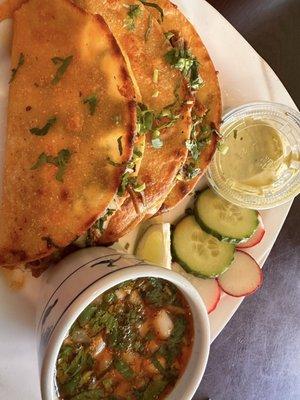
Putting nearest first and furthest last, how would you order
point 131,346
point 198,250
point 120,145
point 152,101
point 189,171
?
point 120,145 < point 131,346 < point 152,101 < point 189,171 < point 198,250

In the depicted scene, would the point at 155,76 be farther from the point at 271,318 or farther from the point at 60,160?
the point at 271,318

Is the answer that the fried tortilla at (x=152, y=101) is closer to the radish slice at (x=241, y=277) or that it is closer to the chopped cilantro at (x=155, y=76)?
the chopped cilantro at (x=155, y=76)

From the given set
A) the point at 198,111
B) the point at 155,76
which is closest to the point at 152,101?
the point at 155,76

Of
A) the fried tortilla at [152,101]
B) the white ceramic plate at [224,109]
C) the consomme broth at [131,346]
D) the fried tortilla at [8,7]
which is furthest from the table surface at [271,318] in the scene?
the fried tortilla at [8,7]

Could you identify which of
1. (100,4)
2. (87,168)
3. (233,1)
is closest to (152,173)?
(87,168)

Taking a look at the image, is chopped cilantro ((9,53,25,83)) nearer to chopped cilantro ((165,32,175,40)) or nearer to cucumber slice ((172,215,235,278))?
chopped cilantro ((165,32,175,40))

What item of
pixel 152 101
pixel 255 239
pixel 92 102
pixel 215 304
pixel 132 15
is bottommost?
pixel 215 304
